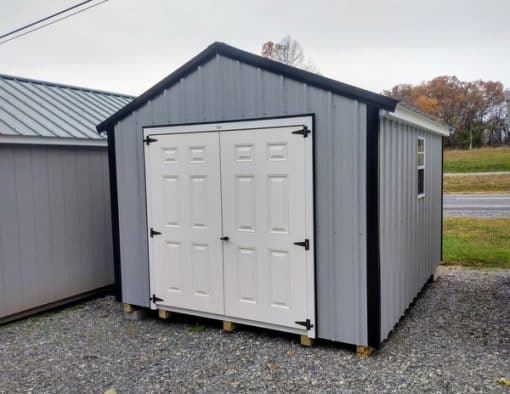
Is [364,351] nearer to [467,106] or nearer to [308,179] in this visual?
[308,179]

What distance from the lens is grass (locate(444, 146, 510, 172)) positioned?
25.3m

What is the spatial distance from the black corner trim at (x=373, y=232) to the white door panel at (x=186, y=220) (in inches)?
63.3

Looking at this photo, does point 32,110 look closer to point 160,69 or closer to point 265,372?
point 265,372

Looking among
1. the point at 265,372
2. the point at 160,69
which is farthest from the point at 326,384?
the point at 160,69

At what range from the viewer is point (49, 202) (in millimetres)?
6051

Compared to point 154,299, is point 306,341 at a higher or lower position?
lower

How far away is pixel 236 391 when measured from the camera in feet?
12.0

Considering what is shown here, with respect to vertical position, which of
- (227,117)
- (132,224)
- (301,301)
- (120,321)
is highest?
(227,117)

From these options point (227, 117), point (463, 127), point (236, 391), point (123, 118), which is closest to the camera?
point (236, 391)

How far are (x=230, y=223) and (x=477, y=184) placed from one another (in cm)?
1984

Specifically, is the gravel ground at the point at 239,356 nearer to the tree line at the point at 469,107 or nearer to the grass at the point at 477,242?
the grass at the point at 477,242

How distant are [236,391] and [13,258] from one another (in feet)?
11.6

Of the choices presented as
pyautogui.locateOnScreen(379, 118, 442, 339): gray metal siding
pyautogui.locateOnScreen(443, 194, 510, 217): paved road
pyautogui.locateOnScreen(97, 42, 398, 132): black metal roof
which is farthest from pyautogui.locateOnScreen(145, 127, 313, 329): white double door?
pyautogui.locateOnScreen(443, 194, 510, 217): paved road

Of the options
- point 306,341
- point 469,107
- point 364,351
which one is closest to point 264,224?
point 306,341
